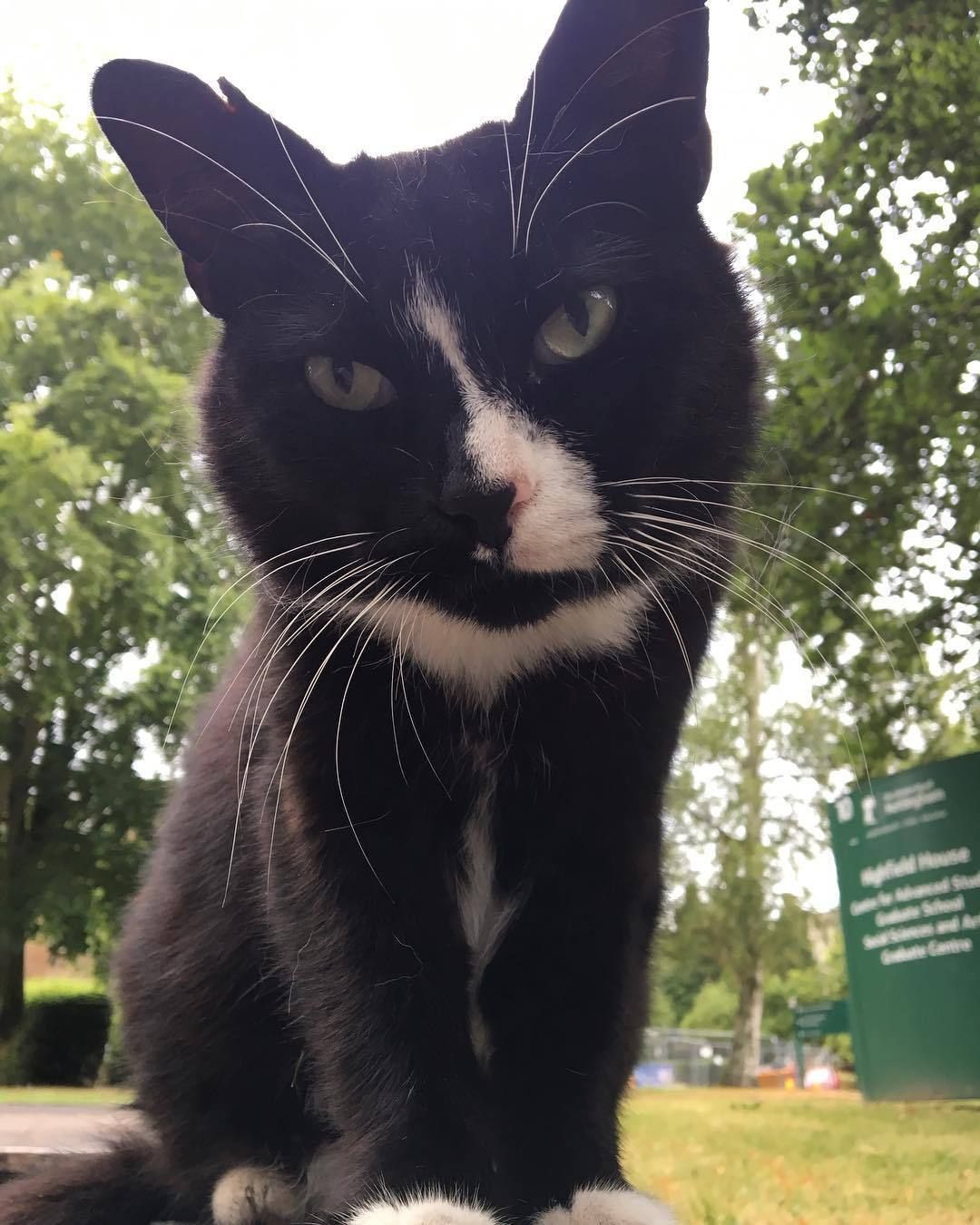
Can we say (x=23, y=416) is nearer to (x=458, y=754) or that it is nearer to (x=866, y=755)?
(x=866, y=755)

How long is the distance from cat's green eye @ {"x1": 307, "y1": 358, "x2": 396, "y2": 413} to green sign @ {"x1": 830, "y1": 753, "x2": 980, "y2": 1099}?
97cm

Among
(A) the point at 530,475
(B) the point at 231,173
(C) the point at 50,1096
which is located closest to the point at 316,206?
(B) the point at 231,173

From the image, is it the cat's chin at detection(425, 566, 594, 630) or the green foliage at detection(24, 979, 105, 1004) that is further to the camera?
the green foliage at detection(24, 979, 105, 1004)

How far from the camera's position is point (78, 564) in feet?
11.0

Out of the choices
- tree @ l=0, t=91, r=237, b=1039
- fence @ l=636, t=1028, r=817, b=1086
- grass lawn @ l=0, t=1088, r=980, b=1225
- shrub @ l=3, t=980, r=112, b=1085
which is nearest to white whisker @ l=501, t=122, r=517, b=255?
grass lawn @ l=0, t=1088, r=980, b=1225

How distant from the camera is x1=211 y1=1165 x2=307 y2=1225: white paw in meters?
0.92

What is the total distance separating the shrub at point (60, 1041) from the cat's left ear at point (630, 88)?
2013 mm

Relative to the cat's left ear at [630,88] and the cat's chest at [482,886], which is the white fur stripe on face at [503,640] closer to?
the cat's chest at [482,886]

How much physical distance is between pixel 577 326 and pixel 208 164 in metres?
0.36

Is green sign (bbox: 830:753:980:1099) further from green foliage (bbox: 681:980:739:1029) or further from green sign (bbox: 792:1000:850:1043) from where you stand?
green foliage (bbox: 681:980:739:1029)

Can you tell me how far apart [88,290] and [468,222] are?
146 inches

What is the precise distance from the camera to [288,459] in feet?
2.82

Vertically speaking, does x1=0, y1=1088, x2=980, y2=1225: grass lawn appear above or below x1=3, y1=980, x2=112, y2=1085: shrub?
below

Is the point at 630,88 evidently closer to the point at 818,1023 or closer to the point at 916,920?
the point at 916,920
